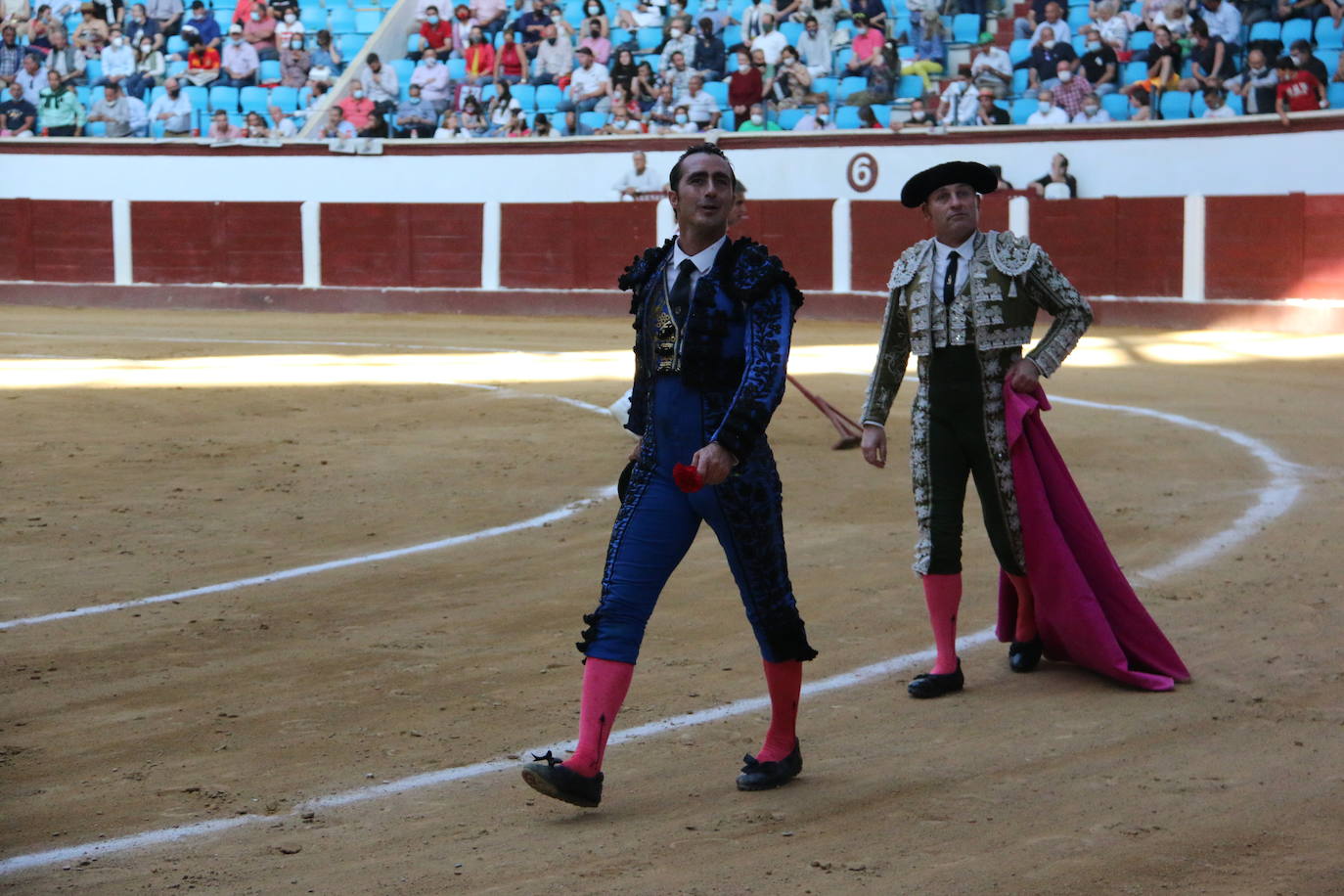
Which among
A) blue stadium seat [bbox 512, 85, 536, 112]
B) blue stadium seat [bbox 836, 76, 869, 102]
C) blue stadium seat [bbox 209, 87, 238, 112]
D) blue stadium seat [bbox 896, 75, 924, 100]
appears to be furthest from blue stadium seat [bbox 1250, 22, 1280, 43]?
blue stadium seat [bbox 209, 87, 238, 112]

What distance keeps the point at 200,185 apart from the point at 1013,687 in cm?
1771

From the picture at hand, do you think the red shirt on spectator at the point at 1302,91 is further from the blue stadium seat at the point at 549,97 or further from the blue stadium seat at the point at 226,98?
the blue stadium seat at the point at 226,98

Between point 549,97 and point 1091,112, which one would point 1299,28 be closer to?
point 1091,112

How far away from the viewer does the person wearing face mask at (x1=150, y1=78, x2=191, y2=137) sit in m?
20.5

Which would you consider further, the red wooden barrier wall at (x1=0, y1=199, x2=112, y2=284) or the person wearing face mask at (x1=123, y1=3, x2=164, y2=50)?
the person wearing face mask at (x1=123, y1=3, x2=164, y2=50)

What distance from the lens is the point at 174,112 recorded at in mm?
20609

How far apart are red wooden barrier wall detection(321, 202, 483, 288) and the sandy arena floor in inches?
411

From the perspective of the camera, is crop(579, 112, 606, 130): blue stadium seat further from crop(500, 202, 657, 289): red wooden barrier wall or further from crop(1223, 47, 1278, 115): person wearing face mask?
crop(1223, 47, 1278, 115): person wearing face mask

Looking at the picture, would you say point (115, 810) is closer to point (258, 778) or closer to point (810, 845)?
point (258, 778)

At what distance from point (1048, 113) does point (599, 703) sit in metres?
14.0

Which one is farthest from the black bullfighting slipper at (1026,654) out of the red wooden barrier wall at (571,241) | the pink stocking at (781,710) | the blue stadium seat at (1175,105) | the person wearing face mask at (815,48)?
the person wearing face mask at (815,48)

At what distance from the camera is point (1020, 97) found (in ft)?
55.3

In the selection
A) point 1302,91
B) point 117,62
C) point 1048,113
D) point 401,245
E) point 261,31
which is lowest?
point 401,245

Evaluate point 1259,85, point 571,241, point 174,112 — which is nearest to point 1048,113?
point 1259,85
